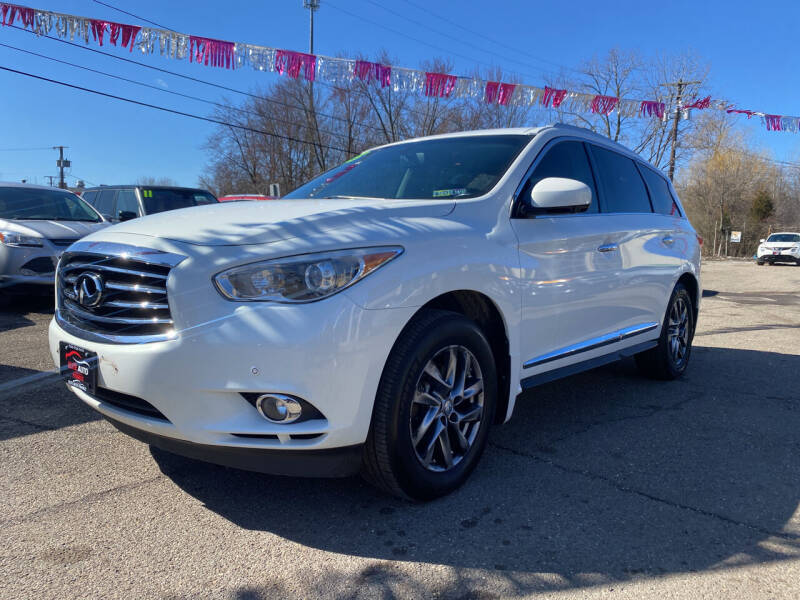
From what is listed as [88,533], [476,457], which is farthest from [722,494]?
[88,533]

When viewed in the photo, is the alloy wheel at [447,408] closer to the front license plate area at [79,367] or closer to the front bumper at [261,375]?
the front bumper at [261,375]

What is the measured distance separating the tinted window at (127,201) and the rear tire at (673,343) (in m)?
9.49

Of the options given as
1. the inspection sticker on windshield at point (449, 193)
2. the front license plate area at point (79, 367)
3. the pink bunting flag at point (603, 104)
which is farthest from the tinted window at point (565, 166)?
the pink bunting flag at point (603, 104)

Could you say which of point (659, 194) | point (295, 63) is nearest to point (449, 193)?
point (659, 194)

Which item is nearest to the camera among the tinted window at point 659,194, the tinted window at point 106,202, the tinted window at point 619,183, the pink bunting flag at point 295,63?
the tinted window at point 619,183

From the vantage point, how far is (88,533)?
2.48 m

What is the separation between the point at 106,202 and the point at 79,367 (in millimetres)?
11116

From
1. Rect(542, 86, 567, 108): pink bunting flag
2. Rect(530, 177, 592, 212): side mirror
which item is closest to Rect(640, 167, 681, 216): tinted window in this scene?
Rect(530, 177, 592, 212): side mirror

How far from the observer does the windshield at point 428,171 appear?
340cm

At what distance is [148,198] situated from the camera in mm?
11234

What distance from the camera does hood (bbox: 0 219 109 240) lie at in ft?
25.1

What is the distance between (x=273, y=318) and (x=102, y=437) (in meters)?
1.93

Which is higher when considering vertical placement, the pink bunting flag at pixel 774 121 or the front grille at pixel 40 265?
the pink bunting flag at pixel 774 121

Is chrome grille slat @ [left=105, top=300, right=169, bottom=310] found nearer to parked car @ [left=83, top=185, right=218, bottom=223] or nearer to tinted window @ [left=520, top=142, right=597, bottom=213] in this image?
tinted window @ [left=520, top=142, right=597, bottom=213]
